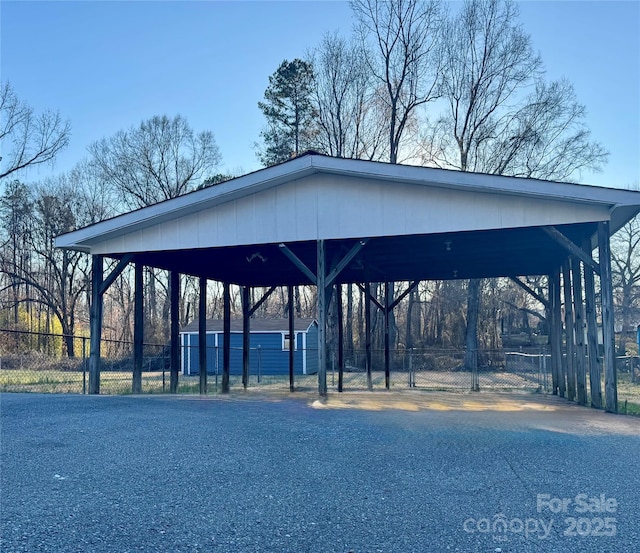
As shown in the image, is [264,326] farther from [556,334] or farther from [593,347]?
[593,347]

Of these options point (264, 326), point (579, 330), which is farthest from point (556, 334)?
point (264, 326)

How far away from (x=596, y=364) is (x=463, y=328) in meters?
24.4

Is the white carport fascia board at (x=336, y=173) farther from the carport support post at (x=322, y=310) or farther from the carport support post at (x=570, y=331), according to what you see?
the carport support post at (x=570, y=331)

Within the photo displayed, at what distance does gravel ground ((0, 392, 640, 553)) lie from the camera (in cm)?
366

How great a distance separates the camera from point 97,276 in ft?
41.1

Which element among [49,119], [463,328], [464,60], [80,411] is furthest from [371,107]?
[80,411]

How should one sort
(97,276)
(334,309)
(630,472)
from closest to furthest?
(630,472) < (97,276) < (334,309)

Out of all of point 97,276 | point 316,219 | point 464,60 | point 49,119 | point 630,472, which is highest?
point 464,60

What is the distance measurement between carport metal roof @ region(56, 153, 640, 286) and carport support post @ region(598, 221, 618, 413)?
0.35 m

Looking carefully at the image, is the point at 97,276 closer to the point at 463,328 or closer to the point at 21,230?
the point at 463,328

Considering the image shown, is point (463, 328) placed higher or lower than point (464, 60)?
lower

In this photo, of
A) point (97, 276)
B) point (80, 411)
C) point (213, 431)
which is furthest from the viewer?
point (97, 276)

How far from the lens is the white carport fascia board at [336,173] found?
9.40 m

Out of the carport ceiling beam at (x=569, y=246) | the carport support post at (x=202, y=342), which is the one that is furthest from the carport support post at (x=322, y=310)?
the carport support post at (x=202, y=342)
